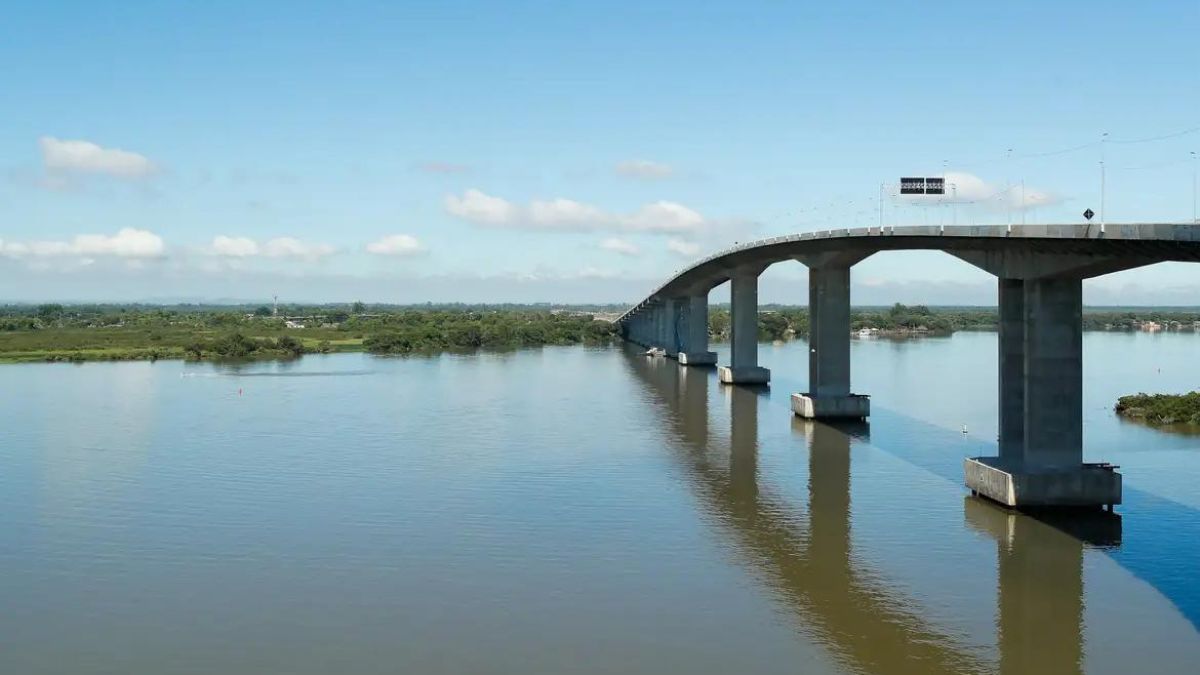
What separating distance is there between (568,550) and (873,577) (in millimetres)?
6621

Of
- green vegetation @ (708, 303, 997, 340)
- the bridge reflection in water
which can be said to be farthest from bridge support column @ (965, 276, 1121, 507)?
green vegetation @ (708, 303, 997, 340)

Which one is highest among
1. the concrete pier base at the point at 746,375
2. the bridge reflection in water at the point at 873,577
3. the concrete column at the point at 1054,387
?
the concrete column at the point at 1054,387

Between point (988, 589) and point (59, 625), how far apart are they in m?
17.3

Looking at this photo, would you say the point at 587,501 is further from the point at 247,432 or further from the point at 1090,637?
the point at 247,432

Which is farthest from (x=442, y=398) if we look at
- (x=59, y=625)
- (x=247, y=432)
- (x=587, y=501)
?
(x=59, y=625)

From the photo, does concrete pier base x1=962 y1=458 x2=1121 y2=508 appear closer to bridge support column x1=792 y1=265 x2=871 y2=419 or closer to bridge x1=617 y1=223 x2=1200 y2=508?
bridge x1=617 y1=223 x2=1200 y2=508

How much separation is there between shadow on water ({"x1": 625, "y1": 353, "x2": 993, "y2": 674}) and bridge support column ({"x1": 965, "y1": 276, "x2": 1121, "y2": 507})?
4.54 m

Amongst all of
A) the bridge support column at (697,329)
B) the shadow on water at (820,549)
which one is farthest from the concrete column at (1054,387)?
the bridge support column at (697,329)

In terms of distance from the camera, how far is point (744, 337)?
68500 millimetres

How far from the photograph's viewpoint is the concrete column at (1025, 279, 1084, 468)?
2830cm

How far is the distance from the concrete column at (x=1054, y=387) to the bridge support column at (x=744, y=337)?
125 feet

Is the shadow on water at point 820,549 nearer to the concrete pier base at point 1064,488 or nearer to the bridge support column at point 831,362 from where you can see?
the bridge support column at point 831,362

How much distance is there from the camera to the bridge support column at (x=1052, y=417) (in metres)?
27.9

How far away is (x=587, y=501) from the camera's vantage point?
3045 centimetres
